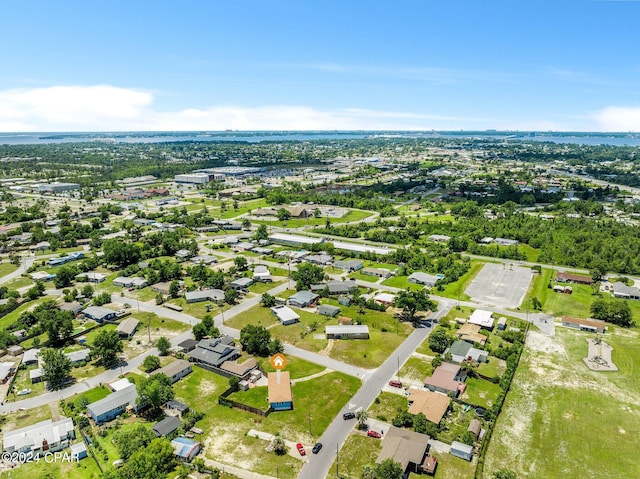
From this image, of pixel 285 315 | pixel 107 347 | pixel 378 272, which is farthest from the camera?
pixel 378 272

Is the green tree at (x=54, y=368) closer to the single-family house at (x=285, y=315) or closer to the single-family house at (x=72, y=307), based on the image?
the single-family house at (x=72, y=307)

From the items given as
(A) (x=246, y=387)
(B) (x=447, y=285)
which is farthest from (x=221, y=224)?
(A) (x=246, y=387)

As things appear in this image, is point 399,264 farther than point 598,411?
Yes

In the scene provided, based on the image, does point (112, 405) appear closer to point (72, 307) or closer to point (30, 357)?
point (30, 357)

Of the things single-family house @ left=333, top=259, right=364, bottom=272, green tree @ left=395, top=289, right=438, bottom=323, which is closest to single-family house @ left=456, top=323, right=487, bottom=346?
green tree @ left=395, top=289, right=438, bottom=323

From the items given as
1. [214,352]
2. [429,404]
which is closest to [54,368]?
[214,352]

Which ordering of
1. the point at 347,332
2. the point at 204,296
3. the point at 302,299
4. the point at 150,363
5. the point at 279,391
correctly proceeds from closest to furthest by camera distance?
the point at 279,391 → the point at 150,363 → the point at 347,332 → the point at 302,299 → the point at 204,296

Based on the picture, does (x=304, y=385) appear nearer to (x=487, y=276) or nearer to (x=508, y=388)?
(x=508, y=388)
